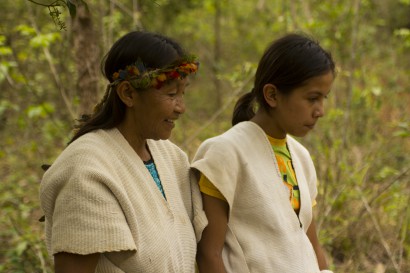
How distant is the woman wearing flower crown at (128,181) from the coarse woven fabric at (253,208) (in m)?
0.15

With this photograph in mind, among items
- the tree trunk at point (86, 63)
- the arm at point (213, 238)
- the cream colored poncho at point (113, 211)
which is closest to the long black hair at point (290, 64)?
the arm at point (213, 238)

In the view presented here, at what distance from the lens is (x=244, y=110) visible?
2338mm

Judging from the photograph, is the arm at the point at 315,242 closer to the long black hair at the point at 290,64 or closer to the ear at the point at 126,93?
the long black hair at the point at 290,64

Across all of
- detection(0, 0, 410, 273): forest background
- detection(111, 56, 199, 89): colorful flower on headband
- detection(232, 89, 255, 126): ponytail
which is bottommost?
detection(0, 0, 410, 273): forest background

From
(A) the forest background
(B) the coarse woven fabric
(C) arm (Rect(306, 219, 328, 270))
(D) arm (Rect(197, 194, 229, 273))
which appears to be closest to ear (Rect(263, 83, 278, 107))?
(B) the coarse woven fabric

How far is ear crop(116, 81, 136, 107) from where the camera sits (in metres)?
1.86

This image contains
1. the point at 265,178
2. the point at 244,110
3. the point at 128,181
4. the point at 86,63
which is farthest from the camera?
the point at 86,63

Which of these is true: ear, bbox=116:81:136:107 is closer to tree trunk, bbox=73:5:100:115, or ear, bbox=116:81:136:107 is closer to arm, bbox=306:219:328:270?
arm, bbox=306:219:328:270

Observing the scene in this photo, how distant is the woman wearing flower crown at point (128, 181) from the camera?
1608 millimetres

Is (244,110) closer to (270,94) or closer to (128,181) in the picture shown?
(270,94)

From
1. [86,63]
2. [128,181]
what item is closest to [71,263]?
[128,181]

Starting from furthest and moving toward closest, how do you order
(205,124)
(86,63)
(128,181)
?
1. (205,124)
2. (86,63)
3. (128,181)

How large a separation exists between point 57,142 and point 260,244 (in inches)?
165

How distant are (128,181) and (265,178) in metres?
0.59
